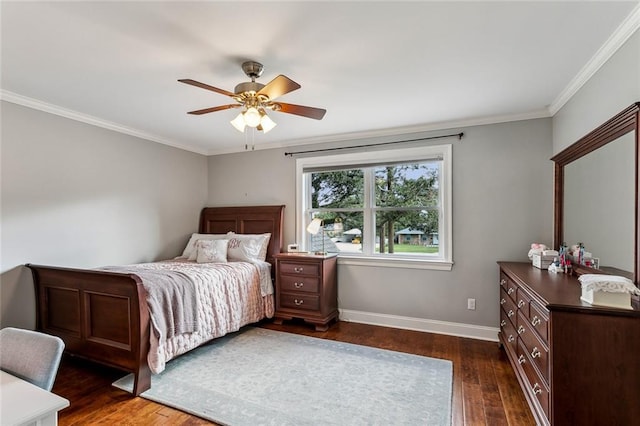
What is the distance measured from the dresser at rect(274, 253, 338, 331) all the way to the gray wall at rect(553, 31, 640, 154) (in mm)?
2675

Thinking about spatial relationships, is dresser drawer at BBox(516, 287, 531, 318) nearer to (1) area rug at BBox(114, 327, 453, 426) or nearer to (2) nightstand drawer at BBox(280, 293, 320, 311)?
(1) area rug at BBox(114, 327, 453, 426)

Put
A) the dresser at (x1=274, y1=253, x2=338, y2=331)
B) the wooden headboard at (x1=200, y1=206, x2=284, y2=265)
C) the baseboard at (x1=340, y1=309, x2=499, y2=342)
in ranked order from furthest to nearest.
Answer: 1. the wooden headboard at (x1=200, y1=206, x2=284, y2=265)
2. the dresser at (x1=274, y1=253, x2=338, y2=331)
3. the baseboard at (x1=340, y1=309, x2=499, y2=342)

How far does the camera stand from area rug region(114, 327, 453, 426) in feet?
6.84

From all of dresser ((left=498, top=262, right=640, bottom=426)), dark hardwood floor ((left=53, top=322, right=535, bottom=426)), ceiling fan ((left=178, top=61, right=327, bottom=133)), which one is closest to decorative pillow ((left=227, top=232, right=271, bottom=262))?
dark hardwood floor ((left=53, top=322, right=535, bottom=426))

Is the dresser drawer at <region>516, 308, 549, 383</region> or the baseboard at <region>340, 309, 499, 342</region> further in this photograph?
the baseboard at <region>340, 309, 499, 342</region>

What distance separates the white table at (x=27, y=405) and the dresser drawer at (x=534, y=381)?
7.10 feet

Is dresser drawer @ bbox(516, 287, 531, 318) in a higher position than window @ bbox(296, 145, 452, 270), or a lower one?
lower

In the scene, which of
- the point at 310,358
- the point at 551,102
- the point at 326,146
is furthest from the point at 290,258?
the point at 551,102

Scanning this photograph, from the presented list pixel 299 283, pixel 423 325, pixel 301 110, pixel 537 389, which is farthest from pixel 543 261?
pixel 299 283

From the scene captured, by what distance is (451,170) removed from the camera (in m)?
3.57

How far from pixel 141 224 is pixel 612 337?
448 cm

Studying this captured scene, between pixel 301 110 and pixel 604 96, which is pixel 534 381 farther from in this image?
pixel 301 110

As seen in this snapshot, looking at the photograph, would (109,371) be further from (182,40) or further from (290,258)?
(182,40)

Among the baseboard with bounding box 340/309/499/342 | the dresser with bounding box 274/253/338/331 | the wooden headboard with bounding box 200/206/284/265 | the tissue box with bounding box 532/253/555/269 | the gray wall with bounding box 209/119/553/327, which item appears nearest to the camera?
→ the tissue box with bounding box 532/253/555/269
